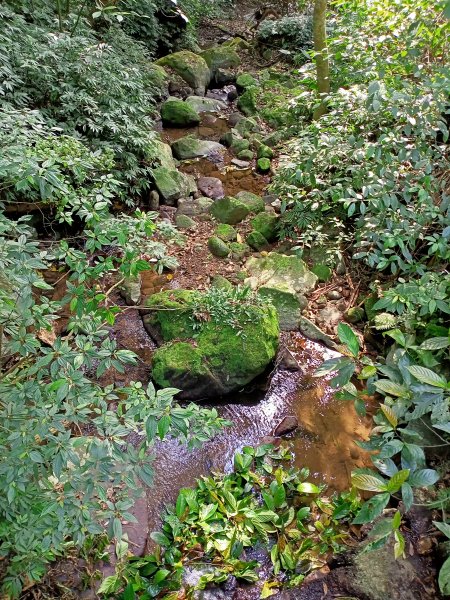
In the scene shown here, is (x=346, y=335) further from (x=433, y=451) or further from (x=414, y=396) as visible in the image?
(x=433, y=451)

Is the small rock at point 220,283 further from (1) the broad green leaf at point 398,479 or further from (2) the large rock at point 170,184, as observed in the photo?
(1) the broad green leaf at point 398,479

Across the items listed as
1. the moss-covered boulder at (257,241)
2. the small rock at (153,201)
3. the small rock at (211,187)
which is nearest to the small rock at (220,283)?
the moss-covered boulder at (257,241)

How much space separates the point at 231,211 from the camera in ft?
20.2

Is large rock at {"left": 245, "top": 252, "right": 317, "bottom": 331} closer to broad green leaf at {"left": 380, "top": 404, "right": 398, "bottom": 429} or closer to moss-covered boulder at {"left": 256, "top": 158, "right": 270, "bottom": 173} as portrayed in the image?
moss-covered boulder at {"left": 256, "top": 158, "right": 270, "bottom": 173}

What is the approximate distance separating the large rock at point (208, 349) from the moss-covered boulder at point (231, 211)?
2077 millimetres

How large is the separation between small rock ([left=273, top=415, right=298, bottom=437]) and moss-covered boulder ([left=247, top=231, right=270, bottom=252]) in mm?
2569

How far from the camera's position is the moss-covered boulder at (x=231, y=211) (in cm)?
617

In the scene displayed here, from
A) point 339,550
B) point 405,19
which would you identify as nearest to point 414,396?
point 339,550

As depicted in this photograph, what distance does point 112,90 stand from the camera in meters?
5.66

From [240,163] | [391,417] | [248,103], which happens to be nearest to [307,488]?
[391,417]

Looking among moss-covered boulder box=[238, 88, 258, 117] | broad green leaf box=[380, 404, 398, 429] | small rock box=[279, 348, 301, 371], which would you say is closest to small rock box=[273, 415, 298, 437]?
small rock box=[279, 348, 301, 371]

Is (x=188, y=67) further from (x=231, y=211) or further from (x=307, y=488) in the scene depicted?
(x=307, y=488)

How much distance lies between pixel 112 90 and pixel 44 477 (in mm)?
5238

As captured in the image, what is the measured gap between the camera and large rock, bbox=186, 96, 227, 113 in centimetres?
952
